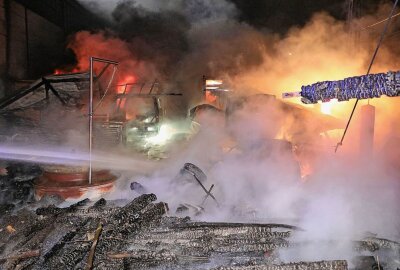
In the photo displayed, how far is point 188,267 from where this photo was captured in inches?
154

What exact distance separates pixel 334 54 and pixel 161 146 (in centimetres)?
1065

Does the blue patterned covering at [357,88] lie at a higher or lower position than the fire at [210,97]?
lower

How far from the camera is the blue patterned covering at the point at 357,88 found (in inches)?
158

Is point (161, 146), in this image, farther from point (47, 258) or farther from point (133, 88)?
point (47, 258)

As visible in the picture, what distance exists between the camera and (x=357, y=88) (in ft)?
14.5

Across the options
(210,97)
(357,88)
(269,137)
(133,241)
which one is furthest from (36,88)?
(210,97)

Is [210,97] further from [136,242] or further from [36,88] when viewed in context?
[136,242]

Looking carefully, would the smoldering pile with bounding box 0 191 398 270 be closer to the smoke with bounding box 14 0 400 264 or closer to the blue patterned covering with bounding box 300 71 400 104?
the smoke with bounding box 14 0 400 264

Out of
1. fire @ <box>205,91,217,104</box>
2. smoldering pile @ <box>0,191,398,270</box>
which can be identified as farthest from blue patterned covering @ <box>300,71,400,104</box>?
fire @ <box>205,91,217,104</box>

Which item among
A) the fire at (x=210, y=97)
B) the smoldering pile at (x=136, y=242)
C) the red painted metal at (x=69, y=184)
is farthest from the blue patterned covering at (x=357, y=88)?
the fire at (x=210, y=97)

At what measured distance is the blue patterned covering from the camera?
4016mm

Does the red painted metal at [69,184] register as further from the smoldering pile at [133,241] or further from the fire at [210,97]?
the fire at [210,97]

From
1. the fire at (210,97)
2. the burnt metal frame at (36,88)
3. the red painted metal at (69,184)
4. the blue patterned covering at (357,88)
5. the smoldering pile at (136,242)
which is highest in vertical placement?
the fire at (210,97)

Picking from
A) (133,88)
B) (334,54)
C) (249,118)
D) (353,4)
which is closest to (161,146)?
(133,88)
